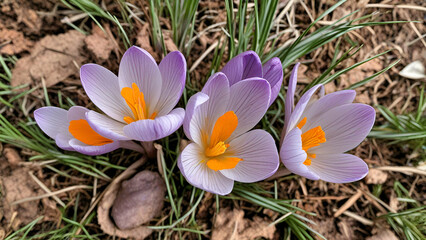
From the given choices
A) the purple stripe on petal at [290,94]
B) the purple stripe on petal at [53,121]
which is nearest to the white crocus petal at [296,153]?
the purple stripe on petal at [290,94]

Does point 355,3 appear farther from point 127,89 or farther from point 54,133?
point 54,133

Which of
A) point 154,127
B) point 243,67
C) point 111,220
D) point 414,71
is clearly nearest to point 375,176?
point 414,71

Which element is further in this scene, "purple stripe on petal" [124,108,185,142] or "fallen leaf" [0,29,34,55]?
"fallen leaf" [0,29,34,55]

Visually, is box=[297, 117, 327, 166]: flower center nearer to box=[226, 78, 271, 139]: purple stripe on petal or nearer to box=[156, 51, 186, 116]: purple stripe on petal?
box=[226, 78, 271, 139]: purple stripe on petal

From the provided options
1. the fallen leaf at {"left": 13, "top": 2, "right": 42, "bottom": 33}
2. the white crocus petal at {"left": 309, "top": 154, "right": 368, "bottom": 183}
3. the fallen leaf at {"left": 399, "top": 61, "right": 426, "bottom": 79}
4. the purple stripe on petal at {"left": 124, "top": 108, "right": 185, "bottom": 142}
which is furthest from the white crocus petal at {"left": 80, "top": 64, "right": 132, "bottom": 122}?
the fallen leaf at {"left": 399, "top": 61, "right": 426, "bottom": 79}

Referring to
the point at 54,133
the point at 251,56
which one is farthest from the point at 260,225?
the point at 54,133

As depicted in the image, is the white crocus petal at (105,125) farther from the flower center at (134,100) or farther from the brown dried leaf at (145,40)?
the brown dried leaf at (145,40)

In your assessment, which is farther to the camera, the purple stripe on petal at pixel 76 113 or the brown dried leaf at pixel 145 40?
the brown dried leaf at pixel 145 40

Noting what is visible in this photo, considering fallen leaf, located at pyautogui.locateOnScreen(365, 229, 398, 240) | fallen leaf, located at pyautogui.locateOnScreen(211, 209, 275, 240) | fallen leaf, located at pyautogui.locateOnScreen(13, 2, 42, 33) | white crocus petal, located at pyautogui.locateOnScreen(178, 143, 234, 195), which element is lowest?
fallen leaf, located at pyautogui.locateOnScreen(365, 229, 398, 240)
